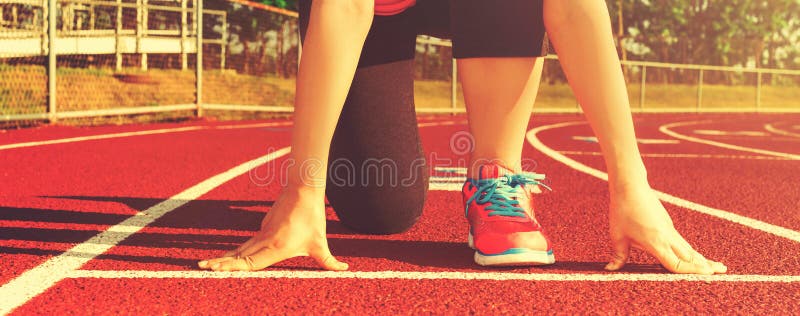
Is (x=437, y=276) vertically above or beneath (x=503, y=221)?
beneath

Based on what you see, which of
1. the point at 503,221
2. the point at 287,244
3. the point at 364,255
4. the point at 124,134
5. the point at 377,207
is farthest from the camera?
the point at 124,134

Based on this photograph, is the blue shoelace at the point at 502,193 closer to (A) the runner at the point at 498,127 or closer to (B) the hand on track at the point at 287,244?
(A) the runner at the point at 498,127

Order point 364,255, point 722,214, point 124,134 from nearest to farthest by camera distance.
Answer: point 364,255
point 722,214
point 124,134

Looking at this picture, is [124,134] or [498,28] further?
[124,134]

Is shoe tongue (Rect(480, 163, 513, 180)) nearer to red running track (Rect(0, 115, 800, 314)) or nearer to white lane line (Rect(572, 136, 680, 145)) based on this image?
red running track (Rect(0, 115, 800, 314))

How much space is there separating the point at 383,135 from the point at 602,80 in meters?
1.04

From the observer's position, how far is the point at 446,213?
415 cm

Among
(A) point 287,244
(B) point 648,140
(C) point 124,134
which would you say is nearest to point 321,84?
(A) point 287,244

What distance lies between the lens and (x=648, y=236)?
9.21 ft

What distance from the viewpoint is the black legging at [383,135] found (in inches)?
139

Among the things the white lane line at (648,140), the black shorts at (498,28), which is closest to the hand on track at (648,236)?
the black shorts at (498,28)

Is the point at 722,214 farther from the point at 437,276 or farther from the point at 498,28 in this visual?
the point at 437,276

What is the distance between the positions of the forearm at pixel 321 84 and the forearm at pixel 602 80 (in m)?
0.70

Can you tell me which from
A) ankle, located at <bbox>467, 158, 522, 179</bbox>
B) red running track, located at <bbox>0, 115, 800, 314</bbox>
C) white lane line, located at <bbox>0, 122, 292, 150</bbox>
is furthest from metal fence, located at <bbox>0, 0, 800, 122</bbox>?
ankle, located at <bbox>467, 158, 522, 179</bbox>
